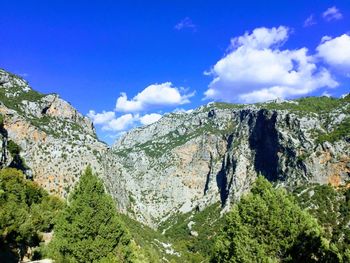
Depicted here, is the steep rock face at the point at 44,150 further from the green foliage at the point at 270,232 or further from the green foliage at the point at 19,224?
the green foliage at the point at 270,232

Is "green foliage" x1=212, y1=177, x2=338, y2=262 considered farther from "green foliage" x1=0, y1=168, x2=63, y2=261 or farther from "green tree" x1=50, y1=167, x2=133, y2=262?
"green foliage" x1=0, y1=168, x2=63, y2=261

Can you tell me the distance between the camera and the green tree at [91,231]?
1626 inches

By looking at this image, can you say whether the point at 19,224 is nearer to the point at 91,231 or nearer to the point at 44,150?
the point at 91,231

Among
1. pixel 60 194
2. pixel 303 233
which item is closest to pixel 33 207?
pixel 303 233

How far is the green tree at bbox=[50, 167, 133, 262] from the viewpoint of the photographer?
4131 centimetres

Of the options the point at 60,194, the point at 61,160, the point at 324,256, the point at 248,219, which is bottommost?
the point at 324,256

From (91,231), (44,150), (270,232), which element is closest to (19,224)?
(91,231)

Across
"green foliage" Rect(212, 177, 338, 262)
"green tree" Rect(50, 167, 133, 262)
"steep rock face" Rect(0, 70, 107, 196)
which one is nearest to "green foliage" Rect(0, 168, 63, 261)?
"green tree" Rect(50, 167, 133, 262)

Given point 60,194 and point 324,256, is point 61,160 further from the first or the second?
point 324,256

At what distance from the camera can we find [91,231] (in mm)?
41969

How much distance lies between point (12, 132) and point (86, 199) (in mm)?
148750

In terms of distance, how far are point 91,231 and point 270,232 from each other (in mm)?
17640

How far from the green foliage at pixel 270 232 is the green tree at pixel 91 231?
36.0 feet

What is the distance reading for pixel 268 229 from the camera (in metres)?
43.2
